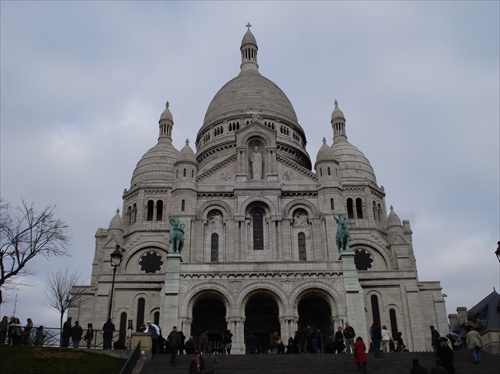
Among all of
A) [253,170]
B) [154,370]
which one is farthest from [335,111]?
[154,370]

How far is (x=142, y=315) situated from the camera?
44125 mm

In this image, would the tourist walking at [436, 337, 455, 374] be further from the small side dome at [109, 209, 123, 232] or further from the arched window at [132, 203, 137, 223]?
Result: the arched window at [132, 203, 137, 223]

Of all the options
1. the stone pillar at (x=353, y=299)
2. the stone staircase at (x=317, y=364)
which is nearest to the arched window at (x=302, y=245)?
the stone pillar at (x=353, y=299)

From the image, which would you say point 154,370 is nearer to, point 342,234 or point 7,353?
point 7,353

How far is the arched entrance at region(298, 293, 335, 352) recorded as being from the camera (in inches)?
1580

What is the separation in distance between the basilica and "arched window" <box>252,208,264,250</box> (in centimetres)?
7

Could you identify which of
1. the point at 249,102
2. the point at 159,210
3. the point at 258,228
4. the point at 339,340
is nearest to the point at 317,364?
the point at 339,340

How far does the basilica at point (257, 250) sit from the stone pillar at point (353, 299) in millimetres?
63

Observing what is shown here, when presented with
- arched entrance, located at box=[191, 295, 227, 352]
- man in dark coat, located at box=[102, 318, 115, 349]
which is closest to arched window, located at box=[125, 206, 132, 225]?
arched entrance, located at box=[191, 295, 227, 352]

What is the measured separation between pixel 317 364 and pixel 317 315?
16.4 m

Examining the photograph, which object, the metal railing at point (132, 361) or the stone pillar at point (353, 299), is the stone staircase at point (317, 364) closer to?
the metal railing at point (132, 361)

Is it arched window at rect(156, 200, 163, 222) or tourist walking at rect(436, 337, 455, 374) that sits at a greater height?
arched window at rect(156, 200, 163, 222)

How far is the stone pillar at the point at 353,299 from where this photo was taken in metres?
36.2

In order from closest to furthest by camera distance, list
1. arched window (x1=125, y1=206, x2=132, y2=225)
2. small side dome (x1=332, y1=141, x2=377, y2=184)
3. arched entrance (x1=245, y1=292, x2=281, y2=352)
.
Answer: arched entrance (x1=245, y1=292, x2=281, y2=352), arched window (x1=125, y1=206, x2=132, y2=225), small side dome (x1=332, y1=141, x2=377, y2=184)
